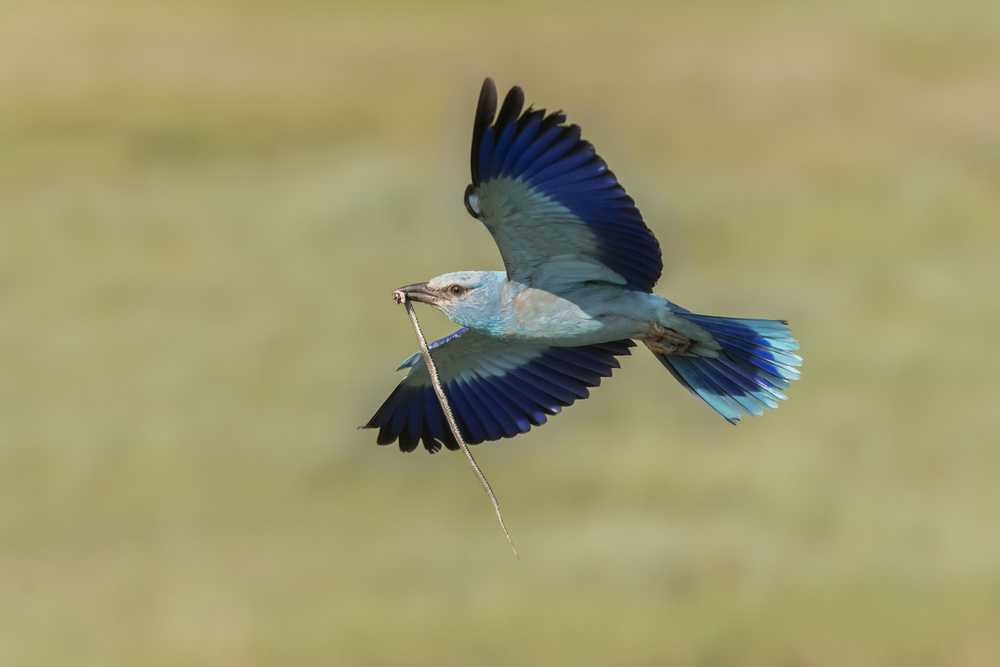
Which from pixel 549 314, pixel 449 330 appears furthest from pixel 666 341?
pixel 449 330

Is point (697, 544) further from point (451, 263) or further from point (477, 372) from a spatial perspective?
point (477, 372)

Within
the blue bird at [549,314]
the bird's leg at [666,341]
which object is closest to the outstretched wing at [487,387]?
the blue bird at [549,314]

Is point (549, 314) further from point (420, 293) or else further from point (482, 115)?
point (482, 115)

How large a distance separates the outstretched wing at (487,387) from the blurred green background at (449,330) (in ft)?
3.02

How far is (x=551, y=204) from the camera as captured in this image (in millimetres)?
6578

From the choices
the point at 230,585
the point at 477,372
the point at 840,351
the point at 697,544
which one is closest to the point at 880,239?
the point at 840,351

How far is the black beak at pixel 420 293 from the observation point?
701 cm

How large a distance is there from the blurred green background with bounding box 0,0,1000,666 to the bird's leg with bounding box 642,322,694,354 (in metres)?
2.36

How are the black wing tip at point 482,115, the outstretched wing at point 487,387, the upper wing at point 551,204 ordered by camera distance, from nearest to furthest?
1. the black wing tip at point 482,115
2. the upper wing at point 551,204
3. the outstretched wing at point 487,387

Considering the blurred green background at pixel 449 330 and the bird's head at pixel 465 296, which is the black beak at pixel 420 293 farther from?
the blurred green background at pixel 449 330

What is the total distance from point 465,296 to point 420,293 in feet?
0.79

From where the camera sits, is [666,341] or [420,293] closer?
[420,293]

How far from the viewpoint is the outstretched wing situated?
779 centimetres

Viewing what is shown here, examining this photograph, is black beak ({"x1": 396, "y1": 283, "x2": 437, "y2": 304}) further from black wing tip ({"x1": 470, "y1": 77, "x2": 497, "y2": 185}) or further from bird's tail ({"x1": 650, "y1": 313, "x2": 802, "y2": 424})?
bird's tail ({"x1": 650, "y1": 313, "x2": 802, "y2": 424})
